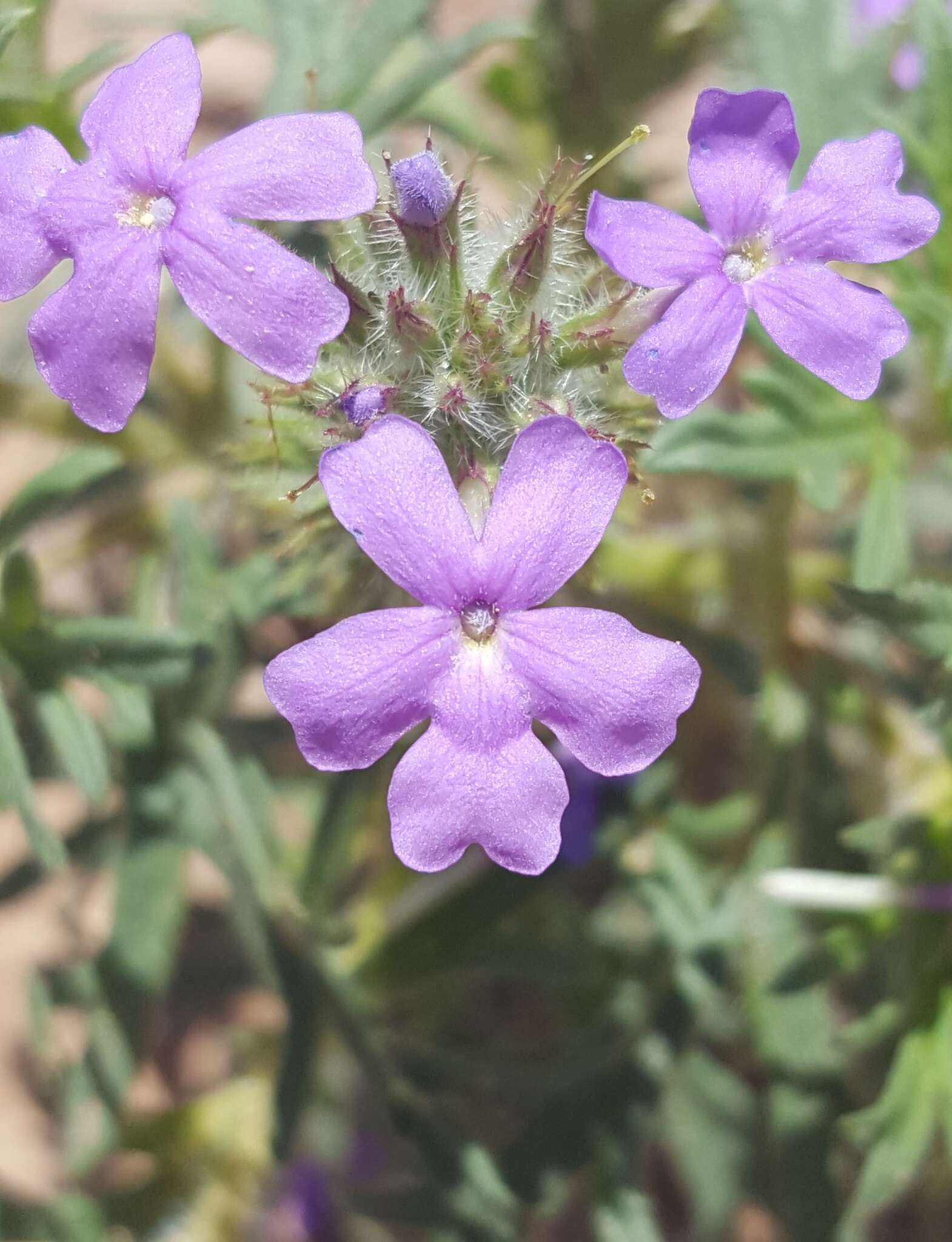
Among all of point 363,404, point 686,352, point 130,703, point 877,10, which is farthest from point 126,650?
point 877,10

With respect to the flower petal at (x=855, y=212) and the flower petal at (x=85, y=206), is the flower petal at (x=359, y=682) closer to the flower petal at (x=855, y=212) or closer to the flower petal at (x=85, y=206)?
the flower petal at (x=85, y=206)

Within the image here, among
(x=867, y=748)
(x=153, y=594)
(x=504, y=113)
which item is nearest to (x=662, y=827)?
(x=867, y=748)

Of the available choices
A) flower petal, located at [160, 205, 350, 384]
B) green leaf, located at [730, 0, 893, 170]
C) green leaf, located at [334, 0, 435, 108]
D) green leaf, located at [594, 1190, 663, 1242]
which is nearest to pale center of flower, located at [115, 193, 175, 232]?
flower petal, located at [160, 205, 350, 384]

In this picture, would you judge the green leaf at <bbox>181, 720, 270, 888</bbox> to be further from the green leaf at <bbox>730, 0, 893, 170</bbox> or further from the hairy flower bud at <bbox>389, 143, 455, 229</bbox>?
the green leaf at <bbox>730, 0, 893, 170</bbox>

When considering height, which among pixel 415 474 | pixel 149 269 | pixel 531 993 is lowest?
pixel 531 993

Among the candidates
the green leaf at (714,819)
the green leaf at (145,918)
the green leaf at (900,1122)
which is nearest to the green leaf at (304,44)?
the green leaf at (145,918)

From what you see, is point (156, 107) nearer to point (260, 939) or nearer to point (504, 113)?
point (260, 939)
